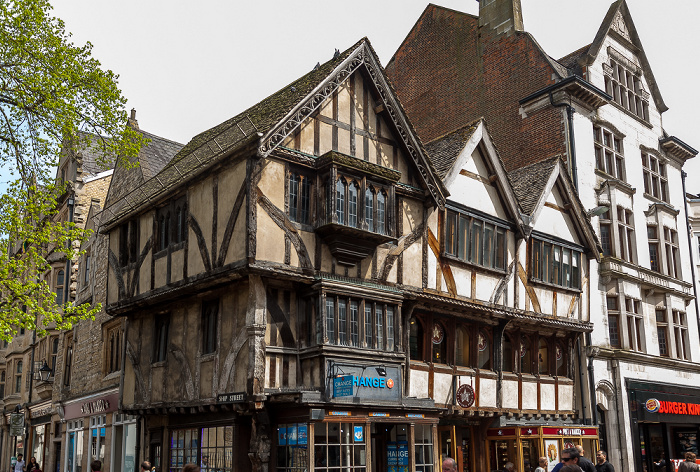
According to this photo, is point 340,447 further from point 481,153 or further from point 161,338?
point 481,153

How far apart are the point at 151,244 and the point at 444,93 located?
51.2 feet

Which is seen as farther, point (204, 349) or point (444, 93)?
point (444, 93)

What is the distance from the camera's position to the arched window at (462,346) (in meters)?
18.7

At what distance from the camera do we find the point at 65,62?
49.5 ft

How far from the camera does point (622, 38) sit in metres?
28.3

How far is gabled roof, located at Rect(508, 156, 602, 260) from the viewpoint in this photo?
21.4 metres

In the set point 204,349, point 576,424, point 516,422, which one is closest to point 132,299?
point 204,349

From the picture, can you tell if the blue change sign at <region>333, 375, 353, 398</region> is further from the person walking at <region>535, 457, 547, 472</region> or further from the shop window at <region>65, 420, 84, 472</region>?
the shop window at <region>65, 420, 84, 472</region>

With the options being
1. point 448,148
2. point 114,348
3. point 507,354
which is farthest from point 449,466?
point 114,348

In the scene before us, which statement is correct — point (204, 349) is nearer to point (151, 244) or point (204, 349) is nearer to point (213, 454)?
point (213, 454)

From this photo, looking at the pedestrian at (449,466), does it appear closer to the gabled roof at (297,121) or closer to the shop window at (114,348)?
the gabled roof at (297,121)

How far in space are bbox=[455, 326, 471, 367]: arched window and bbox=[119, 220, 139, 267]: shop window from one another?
8.44 metres

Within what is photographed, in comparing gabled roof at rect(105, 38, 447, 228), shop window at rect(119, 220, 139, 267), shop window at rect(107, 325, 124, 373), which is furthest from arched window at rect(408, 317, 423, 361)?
shop window at rect(107, 325, 124, 373)

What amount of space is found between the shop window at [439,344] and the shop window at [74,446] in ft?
40.3
